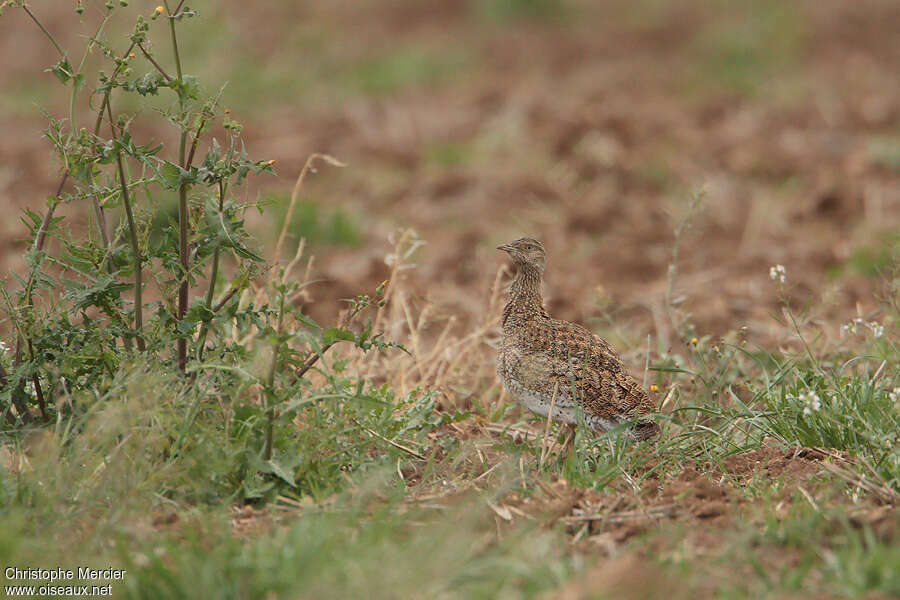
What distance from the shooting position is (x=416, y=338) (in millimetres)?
5441

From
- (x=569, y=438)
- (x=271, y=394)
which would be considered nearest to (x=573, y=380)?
(x=569, y=438)

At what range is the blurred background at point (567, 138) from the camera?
780cm

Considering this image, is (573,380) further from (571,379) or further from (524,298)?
(524,298)

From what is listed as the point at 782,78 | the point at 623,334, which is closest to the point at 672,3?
the point at 782,78

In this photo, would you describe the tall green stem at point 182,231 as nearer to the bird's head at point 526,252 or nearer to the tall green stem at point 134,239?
the tall green stem at point 134,239

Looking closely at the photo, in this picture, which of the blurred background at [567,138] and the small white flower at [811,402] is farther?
the blurred background at [567,138]

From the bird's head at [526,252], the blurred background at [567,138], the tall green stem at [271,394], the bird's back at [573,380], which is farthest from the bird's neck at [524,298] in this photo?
the tall green stem at [271,394]

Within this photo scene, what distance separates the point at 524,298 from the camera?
500 cm

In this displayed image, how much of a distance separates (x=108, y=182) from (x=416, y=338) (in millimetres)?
1869

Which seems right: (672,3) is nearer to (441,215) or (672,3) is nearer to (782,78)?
(782,78)

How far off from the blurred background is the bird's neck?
506mm

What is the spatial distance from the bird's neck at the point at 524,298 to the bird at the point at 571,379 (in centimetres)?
7

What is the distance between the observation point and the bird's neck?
4.96 meters

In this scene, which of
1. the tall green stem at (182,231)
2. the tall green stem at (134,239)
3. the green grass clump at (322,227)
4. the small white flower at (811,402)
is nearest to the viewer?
the tall green stem at (182,231)
